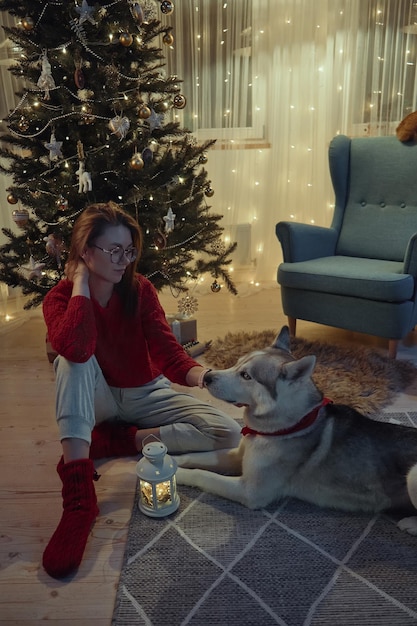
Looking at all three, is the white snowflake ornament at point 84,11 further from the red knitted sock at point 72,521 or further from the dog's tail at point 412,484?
the dog's tail at point 412,484

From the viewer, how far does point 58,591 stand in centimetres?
134

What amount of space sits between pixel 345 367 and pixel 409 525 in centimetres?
132

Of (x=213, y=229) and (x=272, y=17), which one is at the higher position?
(x=272, y=17)

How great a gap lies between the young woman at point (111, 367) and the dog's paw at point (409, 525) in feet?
2.22

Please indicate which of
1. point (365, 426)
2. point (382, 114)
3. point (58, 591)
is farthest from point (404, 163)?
point (58, 591)

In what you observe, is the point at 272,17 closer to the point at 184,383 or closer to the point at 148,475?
the point at 184,383

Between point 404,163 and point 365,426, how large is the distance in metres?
2.45

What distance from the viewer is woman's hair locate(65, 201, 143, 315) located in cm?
179

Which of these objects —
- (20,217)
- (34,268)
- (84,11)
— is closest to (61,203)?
(20,217)

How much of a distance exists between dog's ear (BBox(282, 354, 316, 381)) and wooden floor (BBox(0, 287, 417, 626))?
29.3 inches

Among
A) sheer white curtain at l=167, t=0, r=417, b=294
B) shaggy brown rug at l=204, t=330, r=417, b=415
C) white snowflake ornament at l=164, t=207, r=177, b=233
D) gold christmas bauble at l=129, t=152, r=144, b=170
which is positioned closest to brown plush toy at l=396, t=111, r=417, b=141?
sheer white curtain at l=167, t=0, r=417, b=294

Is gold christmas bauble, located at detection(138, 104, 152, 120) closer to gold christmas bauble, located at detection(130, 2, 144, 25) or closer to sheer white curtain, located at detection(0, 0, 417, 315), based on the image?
gold christmas bauble, located at detection(130, 2, 144, 25)

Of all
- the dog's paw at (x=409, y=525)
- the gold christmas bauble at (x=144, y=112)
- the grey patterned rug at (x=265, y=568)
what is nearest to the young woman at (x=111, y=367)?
the grey patterned rug at (x=265, y=568)

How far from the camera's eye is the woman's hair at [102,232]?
179cm
